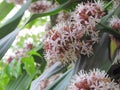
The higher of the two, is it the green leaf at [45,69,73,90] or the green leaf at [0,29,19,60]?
the green leaf at [0,29,19,60]

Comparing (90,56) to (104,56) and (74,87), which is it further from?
Answer: (74,87)

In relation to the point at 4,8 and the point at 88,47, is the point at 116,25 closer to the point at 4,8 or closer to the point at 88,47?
the point at 88,47

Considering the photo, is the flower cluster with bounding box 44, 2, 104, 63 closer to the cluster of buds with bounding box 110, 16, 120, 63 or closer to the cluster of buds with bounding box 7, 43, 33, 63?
the cluster of buds with bounding box 110, 16, 120, 63

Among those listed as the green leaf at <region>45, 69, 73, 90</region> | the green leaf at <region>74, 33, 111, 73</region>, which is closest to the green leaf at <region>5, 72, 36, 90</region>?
the green leaf at <region>45, 69, 73, 90</region>

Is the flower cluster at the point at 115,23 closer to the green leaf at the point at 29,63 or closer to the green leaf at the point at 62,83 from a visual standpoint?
the green leaf at the point at 62,83

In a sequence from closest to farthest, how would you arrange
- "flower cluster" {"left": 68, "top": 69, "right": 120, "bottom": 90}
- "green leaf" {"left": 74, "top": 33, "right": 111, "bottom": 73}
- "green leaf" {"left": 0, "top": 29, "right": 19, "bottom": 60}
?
"flower cluster" {"left": 68, "top": 69, "right": 120, "bottom": 90}, "green leaf" {"left": 74, "top": 33, "right": 111, "bottom": 73}, "green leaf" {"left": 0, "top": 29, "right": 19, "bottom": 60}

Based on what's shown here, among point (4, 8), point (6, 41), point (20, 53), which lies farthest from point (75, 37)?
point (4, 8)
